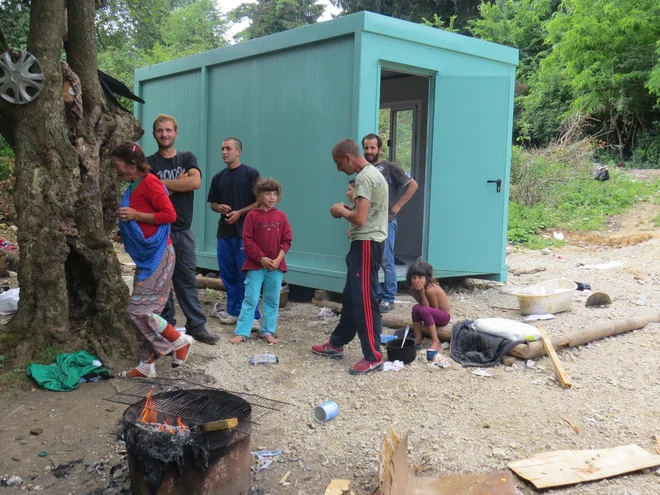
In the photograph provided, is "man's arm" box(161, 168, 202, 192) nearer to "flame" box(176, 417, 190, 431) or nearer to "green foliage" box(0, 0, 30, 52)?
"flame" box(176, 417, 190, 431)

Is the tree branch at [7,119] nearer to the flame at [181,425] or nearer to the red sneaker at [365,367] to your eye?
the flame at [181,425]

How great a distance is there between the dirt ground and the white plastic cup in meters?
0.05

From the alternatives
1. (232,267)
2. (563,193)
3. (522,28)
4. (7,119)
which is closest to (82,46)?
(7,119)

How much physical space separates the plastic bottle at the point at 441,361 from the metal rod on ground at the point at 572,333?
564 millimetres

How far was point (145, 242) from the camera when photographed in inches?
187

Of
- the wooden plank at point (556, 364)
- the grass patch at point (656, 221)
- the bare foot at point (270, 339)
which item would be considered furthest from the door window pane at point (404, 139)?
the grass patch at point (656, 221)

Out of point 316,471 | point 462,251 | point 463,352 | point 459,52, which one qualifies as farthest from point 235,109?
point 316,471

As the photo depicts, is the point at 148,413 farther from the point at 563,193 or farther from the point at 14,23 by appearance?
the point at 563,193

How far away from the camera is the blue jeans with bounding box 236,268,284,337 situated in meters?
6.04

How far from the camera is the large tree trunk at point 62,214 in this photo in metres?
4.88

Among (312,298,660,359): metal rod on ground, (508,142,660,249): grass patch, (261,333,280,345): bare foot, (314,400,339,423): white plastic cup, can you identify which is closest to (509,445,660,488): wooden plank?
(314,400,339,423): white plastic cup

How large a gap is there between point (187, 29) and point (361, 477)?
36.8 meters

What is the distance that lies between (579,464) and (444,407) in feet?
3.66

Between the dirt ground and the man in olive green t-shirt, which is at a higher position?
the man in olive green t-shirt
